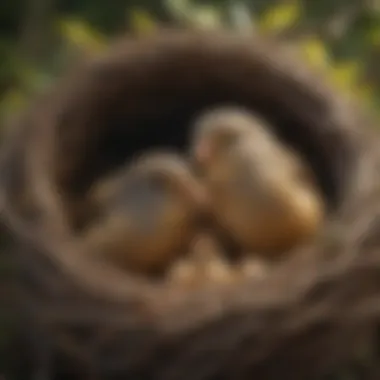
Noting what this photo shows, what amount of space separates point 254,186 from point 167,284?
12 cm

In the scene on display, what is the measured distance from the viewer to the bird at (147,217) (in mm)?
776

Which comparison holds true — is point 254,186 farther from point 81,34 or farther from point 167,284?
point 81,34

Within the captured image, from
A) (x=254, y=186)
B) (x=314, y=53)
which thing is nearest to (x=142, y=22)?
(x=314, y=53)

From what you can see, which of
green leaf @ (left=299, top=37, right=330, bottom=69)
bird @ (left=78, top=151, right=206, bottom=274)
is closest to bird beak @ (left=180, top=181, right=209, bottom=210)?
bird @ (left=78, top=151, right=206, bottom=274)

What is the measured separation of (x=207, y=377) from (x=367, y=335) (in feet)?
0.45

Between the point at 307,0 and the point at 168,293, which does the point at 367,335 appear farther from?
the point at 307,0

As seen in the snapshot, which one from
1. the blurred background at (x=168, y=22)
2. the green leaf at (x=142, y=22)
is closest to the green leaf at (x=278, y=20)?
the blurred background at (x=168, y=22)

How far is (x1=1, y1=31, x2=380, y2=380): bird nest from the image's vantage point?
2.23ft

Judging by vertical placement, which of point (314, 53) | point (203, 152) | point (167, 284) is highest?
point (314, 53)

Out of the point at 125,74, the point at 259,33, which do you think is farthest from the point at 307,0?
the point at 125,74

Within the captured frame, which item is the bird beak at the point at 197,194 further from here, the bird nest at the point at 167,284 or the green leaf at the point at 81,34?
the green leaf at the point at 81,34

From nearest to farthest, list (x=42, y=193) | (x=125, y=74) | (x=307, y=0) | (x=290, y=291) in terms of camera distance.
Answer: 1. (x=290, y=291)
2. (x=42, y=193)
3. (x=125, y=74)
4. (x=307, y=0)

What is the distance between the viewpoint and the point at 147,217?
0.78 m

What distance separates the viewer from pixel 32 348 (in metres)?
0.76
